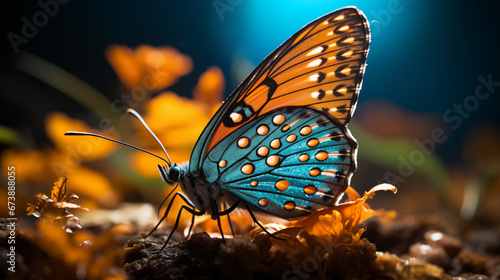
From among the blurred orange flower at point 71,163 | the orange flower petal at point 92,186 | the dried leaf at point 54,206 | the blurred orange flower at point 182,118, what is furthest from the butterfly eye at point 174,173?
the orange flower petal at point 92,186

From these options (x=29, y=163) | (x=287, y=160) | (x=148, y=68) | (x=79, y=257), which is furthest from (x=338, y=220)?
(x=29, y=163)

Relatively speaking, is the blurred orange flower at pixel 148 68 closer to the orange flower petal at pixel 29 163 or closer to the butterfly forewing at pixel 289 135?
the orange flower petal at pixel 29 163

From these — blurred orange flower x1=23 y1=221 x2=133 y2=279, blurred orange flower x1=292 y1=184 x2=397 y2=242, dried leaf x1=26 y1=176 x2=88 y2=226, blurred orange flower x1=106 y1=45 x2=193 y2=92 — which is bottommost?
blurred orange flower x1=23 y1=221 x2=133 y2=279

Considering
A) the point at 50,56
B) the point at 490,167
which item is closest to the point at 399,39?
the point at 490,167

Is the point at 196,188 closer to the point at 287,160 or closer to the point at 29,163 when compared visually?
the point at 287,160

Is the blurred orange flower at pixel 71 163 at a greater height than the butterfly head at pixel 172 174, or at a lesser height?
greater

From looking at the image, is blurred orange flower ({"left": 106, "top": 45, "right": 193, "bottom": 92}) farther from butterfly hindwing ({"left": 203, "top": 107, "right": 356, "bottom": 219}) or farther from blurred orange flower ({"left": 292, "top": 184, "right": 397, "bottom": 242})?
blurred orange flower ({"left": 292, "top": 184, "right": 397, "bottom": 242})

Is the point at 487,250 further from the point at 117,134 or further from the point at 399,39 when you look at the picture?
the point at 399,39

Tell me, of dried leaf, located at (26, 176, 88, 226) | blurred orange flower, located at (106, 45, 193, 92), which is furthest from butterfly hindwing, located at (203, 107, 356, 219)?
blurred orange flower, located at (106, 45, 193, 92)
